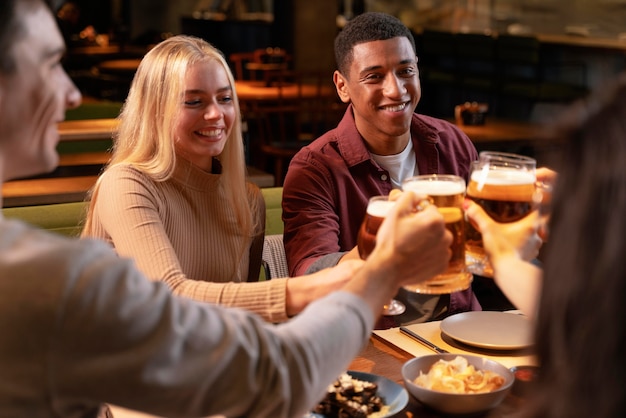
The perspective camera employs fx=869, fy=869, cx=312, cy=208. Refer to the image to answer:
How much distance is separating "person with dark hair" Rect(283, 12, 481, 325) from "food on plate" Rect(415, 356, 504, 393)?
83 cm

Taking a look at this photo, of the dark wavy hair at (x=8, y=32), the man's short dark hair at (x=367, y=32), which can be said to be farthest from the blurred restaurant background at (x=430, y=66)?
the dark wavy hair at (x=8, y=32)

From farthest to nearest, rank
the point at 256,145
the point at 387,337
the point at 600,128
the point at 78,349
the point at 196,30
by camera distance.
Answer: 1. the point at 196,30
2. the point at 256,145
3. the point at 387,337
4. the point at 78,349
5. the point at 600,128

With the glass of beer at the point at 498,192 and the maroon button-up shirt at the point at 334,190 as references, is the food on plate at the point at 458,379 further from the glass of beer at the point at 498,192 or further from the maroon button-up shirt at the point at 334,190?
the maroon button-up shirt at the point at 334,190

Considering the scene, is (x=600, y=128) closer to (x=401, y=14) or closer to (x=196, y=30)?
(x=401, y=14)

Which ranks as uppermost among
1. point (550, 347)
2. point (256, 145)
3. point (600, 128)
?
point (600, 128)

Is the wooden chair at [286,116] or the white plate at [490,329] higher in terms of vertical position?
the white plate at [490,329]

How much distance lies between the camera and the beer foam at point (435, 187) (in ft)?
→ 5.48

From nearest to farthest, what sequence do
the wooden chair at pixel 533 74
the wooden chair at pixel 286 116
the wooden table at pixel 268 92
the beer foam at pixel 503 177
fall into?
the beer foam at pixel 503 177 < the wooden chair at pixel 286 116 < the wooden table at pixel 268 92 < the wooden chair at pixel 533 74

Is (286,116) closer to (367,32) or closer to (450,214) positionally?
(367,32)

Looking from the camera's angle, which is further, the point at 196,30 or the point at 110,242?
the point at 196,30

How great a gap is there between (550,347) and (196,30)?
1401 cm

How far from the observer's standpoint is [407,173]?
2.93 metres

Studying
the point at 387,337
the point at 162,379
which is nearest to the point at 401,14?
the point at 387,337

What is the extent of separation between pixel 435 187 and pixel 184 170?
3.51ft
